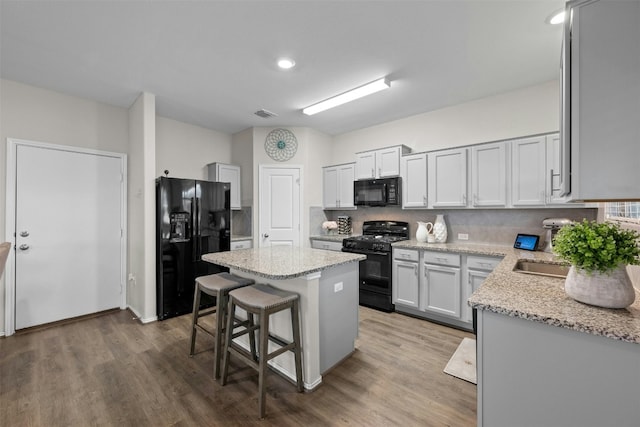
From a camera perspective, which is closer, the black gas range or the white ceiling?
the white ceiling

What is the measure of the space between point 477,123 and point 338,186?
6.99 ft

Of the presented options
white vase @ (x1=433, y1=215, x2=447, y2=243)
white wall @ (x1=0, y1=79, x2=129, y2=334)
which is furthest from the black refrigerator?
white vase @ (x1=433, y1=215, x2=447, y2=243)

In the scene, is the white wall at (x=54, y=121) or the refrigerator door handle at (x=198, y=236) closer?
the white wall at (x=54, y=121)

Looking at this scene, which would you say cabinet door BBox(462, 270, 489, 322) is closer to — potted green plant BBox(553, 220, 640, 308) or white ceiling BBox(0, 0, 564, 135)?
potted green plant BBox(553, 220, 640, 308)

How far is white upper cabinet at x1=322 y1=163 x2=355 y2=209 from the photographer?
4336 millimetres

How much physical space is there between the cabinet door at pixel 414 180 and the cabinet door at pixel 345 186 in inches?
34.8

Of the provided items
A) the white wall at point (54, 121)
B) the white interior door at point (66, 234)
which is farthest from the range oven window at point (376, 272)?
the white wall at point (54, 121)

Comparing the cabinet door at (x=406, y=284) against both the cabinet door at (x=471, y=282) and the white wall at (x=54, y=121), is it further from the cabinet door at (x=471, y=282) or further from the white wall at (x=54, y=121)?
the white wall at (x=54, y=121)

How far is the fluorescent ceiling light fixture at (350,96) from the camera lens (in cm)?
289

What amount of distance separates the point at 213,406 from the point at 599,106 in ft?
8.31

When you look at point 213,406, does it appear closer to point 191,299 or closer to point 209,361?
point 209,361

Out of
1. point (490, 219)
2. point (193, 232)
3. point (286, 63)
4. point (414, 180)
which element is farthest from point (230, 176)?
point (490, 219)

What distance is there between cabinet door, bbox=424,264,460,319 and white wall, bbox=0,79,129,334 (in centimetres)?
429

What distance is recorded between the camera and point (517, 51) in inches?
93.2
